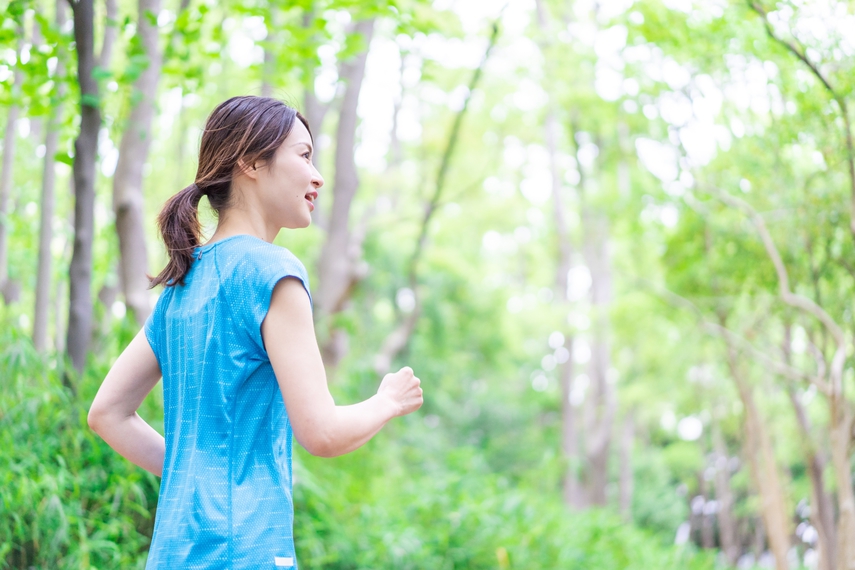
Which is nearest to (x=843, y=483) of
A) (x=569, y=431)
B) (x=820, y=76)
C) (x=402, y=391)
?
(x=820, y=76)

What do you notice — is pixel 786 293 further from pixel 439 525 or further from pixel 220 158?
pixel 220 158

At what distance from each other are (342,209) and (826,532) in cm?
599

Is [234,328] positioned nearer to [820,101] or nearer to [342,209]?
[820,101]

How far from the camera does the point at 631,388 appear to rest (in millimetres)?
12805

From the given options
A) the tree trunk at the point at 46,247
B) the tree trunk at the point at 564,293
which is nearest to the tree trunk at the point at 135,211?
the tree trunk at the point at 46,247

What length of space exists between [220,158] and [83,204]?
2.62 meters

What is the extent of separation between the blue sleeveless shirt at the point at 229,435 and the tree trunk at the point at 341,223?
6.19 meters

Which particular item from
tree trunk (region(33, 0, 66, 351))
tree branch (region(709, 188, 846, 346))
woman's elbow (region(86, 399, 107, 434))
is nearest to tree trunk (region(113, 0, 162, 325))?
tree trunk (region(33, 0, 66, 351))

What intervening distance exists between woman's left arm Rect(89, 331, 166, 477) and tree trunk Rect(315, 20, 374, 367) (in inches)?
236

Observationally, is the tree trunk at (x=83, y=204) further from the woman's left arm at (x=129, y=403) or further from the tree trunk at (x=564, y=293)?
the tree trunk at (x=564, y=293)

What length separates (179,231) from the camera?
4.13 ft

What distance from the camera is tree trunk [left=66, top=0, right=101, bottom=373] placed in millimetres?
3217

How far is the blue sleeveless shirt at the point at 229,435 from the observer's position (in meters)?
1.06

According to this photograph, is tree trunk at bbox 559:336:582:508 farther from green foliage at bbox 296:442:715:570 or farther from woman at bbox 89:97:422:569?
woman at bbox 89:97:422:569
